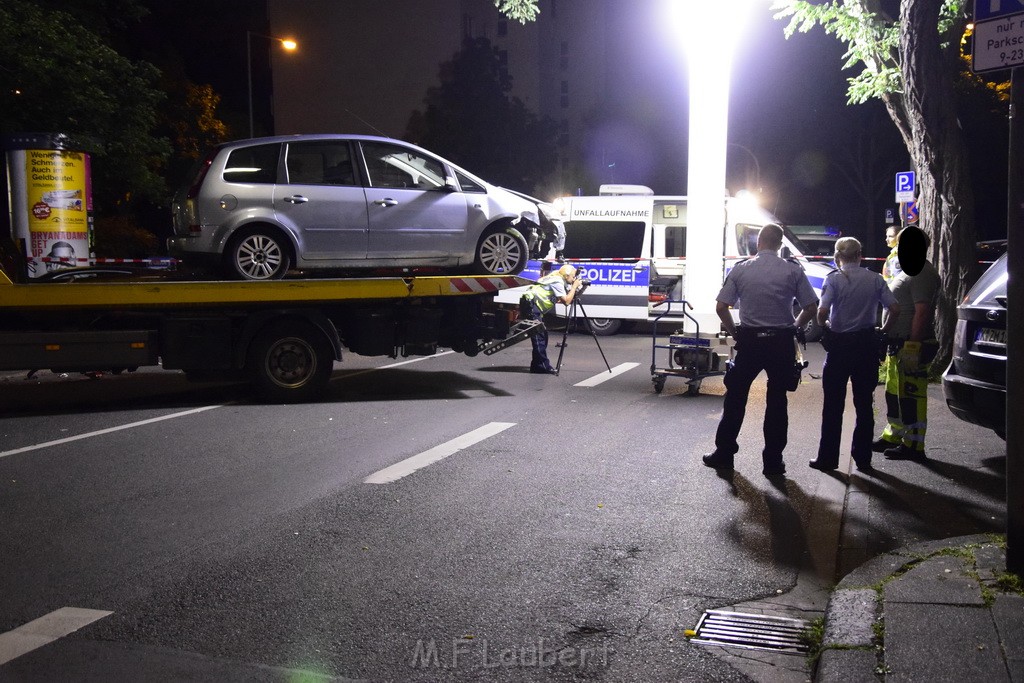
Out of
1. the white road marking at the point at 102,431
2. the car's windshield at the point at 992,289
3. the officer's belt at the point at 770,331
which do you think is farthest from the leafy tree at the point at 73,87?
the car's windshield at the point at 992,289

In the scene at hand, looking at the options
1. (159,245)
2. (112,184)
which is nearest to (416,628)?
(112,184)

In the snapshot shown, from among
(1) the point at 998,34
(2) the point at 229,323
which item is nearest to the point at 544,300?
(2) the point at 229,323

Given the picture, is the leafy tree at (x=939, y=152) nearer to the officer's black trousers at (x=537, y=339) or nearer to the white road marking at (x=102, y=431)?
the officer's black trousers at (x=537, y=339)

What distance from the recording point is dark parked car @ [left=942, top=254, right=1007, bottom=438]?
6512mm

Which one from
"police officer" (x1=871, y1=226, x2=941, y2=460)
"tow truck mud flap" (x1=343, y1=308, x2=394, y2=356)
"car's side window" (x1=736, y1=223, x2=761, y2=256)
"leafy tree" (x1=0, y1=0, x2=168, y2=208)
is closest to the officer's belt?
"police officer" (x1=871, y1=226, x2=941, y2=460)

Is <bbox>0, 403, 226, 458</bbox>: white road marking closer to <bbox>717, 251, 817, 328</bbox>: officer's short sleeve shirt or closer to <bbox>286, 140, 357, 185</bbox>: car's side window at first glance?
<bbox>286, 140, 357, 185</bbox>: car's side window

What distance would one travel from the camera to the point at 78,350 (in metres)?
10.2

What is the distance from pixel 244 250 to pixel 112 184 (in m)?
17.0

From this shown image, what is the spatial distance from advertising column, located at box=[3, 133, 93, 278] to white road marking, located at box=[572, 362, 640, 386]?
8.13 metres

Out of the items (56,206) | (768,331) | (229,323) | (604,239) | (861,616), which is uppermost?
(56,206)

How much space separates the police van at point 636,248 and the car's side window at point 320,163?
288 inches

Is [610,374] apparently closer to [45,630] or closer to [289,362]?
[289,362]

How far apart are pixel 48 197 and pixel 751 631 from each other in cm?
1419

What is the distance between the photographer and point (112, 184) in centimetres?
2531
